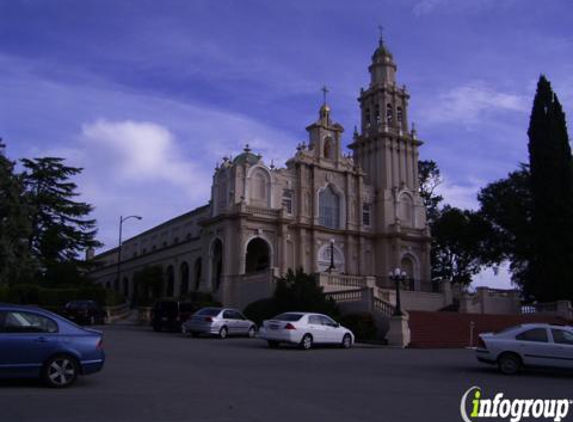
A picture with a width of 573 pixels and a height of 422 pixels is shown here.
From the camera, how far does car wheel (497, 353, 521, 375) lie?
1652 cm

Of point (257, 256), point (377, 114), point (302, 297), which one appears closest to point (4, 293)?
point (257, 256)

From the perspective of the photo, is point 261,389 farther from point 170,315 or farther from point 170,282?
point 170,282

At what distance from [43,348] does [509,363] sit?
465 inches

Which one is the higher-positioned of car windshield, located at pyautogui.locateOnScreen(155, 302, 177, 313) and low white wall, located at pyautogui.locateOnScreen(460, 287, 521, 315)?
low white wall, located at pyautogui.locateOnScreen(460, 287, 521, 315)

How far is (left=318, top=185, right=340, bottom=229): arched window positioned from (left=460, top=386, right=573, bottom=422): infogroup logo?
41210 millimetres

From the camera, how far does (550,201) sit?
4381 cm

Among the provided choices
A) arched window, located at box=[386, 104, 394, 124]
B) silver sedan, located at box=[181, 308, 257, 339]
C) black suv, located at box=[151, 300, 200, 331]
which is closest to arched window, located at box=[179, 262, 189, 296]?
arched window, located at box=[386, 104, 394, 124]

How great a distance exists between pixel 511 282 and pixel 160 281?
33834 millimetres

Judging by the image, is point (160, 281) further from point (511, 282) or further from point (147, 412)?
point (147, 412)

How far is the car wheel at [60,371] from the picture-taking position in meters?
11.2

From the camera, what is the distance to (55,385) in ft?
36.9

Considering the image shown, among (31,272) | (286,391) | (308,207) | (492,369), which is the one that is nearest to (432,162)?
(308,207)

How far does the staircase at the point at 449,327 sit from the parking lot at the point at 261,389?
1000cm

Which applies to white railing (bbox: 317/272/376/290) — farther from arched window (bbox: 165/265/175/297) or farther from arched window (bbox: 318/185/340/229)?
arched window (bbox: 165/265/175/297)
